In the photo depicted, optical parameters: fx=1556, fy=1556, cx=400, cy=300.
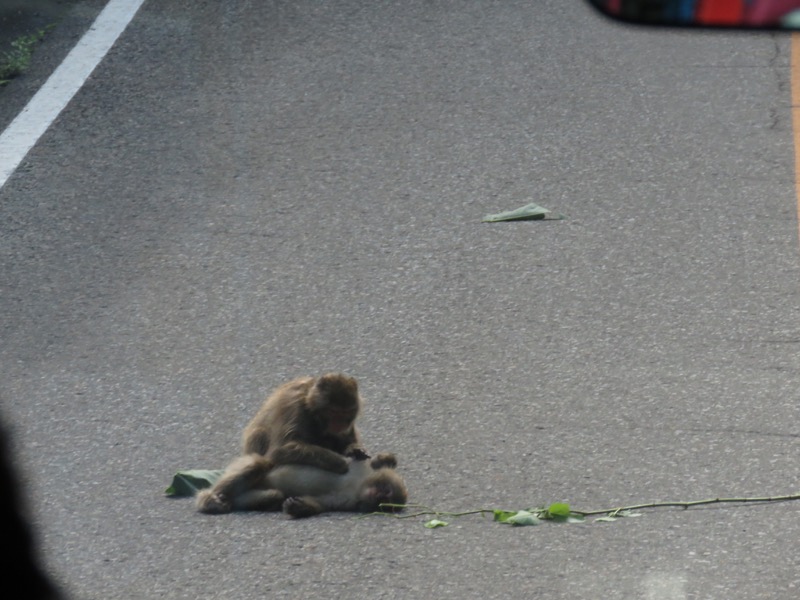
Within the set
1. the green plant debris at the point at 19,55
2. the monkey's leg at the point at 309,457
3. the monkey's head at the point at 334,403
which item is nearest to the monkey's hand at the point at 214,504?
the monkey's leg at the point at 309,457

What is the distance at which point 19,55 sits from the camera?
9.29 metres

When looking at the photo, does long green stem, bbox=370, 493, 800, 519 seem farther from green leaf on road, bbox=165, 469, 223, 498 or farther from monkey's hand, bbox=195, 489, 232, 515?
green leaf on road, bbox=165, 469, 223, 498

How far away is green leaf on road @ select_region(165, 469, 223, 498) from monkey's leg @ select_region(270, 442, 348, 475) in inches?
9.6

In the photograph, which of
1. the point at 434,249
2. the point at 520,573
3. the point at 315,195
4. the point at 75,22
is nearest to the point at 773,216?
the point at 434,249

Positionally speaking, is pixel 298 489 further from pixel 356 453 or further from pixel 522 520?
pixel 522 520

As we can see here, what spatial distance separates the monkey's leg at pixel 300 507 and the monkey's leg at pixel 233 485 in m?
0.14

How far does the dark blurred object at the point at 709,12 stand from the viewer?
2.85 m

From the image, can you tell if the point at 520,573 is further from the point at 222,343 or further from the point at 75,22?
the point at 75,22

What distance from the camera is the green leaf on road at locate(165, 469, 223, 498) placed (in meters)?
5.37

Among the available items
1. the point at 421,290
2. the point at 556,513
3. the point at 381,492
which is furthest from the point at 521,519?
the point at 421,290

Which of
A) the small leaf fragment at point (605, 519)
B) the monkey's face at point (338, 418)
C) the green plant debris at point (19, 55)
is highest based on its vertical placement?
the green plant debris at point (19, 55)

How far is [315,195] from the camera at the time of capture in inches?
311

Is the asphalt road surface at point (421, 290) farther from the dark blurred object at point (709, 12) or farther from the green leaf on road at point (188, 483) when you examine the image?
the dark blurred object at point (709, 12)

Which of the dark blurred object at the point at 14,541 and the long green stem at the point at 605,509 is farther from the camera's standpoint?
the long green stem at the point at 605,509
